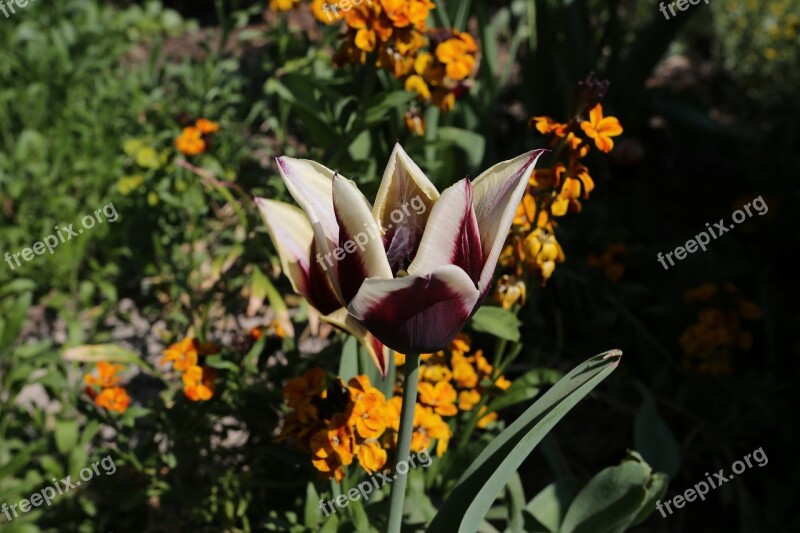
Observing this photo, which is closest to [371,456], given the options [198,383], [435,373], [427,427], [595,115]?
[427,427]

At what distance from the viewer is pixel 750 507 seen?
2.02 m

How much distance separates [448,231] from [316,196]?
0.18 m

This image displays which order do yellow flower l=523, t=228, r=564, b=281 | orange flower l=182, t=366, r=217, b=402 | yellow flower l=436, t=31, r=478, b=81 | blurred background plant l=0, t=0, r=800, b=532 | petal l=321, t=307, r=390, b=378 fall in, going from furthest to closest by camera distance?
yellow flower l=436, t=31, r=478, b=81 → blurred background plant l=0, t=0, r=800, b=532 → orange flower l=182, t=366, r=217, b=402 → yellow flower l=523, t=228, r=564, b=281 → petal l=321, t=307, r=390, b=378

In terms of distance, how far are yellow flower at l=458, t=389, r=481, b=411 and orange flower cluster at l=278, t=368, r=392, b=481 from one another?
0.85ft

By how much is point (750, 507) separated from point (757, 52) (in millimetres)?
2191

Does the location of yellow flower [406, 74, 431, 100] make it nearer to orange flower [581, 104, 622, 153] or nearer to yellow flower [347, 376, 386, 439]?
orange flower [581, 104, 622, 153]

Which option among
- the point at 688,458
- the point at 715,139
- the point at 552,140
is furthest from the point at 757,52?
the point at 552,140

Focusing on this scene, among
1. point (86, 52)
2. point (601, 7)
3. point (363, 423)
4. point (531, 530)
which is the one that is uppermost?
point (86, 52)

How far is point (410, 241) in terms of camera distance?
3.45 feet

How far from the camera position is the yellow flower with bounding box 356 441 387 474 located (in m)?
1.31

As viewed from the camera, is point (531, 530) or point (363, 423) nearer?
point (363, 423)

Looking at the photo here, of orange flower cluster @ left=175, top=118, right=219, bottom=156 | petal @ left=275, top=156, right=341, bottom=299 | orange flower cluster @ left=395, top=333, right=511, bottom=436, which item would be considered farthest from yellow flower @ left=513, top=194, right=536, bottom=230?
orange flower cluster @ left=175, top=118, right=219, bottom=156

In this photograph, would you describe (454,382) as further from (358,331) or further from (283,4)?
(283,4)

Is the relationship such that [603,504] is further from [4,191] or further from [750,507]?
[4,191]
